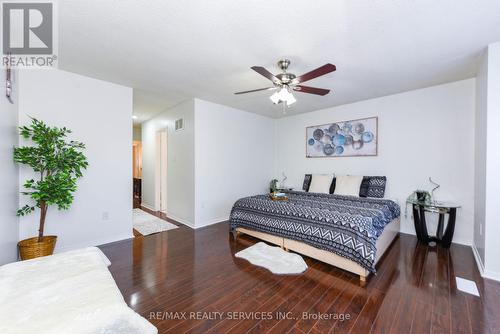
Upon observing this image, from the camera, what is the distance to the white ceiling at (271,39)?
A: 1772 mm

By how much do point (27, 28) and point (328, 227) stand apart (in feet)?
12.5

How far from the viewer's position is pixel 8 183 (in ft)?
7.55

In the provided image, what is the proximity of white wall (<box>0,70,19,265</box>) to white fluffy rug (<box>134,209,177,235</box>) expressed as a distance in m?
1.70

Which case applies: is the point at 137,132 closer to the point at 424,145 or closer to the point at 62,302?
the point at 62,302

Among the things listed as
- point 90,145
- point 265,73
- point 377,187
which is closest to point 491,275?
point 377,187

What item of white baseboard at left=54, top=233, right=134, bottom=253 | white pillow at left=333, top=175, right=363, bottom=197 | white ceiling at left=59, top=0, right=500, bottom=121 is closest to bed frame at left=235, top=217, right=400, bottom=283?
white pillow at left=333, top=175, right=363, bottom=197

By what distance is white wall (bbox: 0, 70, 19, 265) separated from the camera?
2.16 m

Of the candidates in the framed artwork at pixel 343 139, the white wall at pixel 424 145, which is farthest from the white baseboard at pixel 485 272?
the framed artwork at pixel 343 139

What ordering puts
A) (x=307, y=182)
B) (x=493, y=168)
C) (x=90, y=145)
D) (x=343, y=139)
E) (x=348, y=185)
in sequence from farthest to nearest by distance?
(x=307, y=182) < (x=343, y=139) < (x=348, y=185) < (x=90, y=145) < (x=493, y=168)

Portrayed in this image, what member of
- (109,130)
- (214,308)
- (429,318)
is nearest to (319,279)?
(429,318)

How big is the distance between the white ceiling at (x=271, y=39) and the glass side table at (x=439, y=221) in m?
1.93

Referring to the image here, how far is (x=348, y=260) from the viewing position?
7.75ft

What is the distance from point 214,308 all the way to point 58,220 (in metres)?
2.67

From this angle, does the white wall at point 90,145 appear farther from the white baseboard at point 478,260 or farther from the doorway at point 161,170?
the white baseboard at point 478,260
